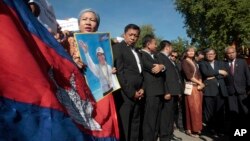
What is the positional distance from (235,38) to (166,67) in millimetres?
24375

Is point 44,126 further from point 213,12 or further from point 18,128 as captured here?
point 213,12

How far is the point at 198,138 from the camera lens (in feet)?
23.9

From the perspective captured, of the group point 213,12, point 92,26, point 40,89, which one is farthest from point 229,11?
point 40,89

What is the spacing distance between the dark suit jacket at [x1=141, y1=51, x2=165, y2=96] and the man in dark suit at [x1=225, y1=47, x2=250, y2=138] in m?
1.80

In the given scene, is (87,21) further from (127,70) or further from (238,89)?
(238,89)

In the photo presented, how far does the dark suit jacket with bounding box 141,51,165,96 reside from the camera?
5.68 m

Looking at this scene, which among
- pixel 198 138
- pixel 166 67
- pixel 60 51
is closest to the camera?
pixel 60 51

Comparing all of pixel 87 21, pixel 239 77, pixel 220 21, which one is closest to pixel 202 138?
pixel 239 77

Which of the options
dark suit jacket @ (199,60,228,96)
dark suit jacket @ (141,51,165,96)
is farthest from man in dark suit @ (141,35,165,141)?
dark suit jacket @ (199,60,228,96)

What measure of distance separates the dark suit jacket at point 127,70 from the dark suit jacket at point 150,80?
0.62 m

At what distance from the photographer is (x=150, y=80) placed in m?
5.73

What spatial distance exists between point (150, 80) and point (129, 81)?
95 centimetres

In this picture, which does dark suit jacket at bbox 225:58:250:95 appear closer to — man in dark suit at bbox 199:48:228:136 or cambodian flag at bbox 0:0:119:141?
man in dark suit at bbox 199:48:228:136

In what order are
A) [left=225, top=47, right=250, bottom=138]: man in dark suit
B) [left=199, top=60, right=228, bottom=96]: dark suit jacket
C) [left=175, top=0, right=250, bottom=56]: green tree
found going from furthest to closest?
1. [left=175, top=0, right=250, bottom=56]: green tree
2. [left=199, top=60, right=228, bottom=96]: dark suit jacket
3. [left=225, top=47, right=250, bottom=138]: man in dark suit
